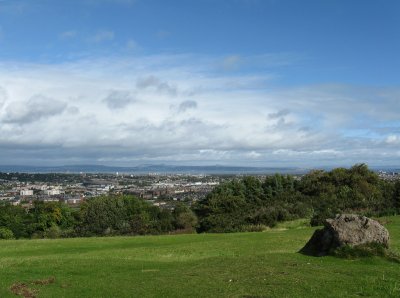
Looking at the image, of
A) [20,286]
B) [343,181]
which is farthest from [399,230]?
[343,181]

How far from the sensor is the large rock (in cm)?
1967

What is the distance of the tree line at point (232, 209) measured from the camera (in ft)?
162

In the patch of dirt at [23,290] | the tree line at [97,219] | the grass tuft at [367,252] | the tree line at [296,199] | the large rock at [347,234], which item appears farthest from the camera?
the tree line at [97,219]

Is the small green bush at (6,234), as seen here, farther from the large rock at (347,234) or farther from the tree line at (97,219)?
the large rock at (347,234)

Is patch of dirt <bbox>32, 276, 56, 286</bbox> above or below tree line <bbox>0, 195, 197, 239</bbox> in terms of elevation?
above

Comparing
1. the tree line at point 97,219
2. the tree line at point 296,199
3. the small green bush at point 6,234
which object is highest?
the tree line at point 296,199

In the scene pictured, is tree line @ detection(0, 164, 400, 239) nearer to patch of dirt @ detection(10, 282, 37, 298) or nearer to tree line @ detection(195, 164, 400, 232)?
tree line @ detection(195, 164, 400, 232)

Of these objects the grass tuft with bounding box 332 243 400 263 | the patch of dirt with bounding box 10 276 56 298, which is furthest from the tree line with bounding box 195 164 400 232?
the patch of dirt with bounding box 10 276 56 298

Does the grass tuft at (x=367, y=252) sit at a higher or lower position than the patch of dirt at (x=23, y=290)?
higher

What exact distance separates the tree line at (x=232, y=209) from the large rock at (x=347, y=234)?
21610 mm

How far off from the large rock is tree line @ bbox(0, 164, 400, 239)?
70.9ft

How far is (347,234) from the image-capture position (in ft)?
65.1

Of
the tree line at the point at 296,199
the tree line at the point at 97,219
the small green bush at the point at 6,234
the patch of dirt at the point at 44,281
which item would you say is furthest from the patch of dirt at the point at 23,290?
the small green bush at the point at 6,234

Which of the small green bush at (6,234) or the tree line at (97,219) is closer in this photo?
the tree line at (97,219)
